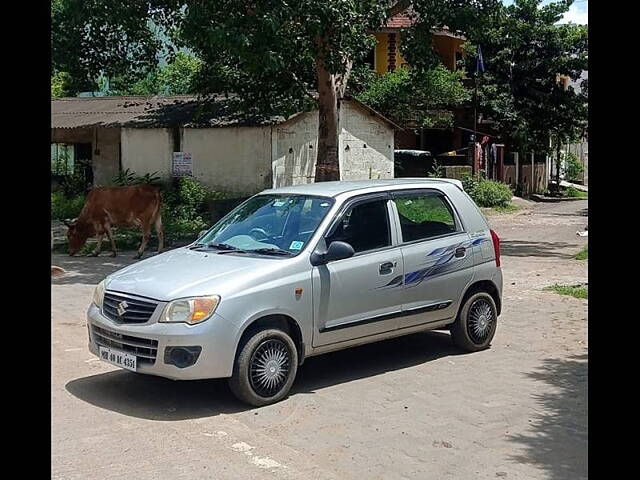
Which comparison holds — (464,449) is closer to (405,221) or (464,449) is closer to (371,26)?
(405,221)

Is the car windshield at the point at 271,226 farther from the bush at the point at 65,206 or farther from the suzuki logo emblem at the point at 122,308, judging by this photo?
the bush at the point at 65,206

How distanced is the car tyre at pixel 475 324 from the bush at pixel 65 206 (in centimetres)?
1641

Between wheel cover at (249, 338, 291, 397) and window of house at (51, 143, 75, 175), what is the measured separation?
2339 cm

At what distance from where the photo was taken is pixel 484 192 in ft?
97.8

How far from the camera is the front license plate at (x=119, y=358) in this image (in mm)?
6523

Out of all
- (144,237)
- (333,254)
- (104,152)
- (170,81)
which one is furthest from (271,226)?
(170,81)

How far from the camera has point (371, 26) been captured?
17.0 m

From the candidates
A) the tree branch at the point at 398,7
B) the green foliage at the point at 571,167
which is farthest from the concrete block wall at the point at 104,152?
the green foliage at the point at 571,167

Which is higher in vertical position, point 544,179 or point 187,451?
point 544,179

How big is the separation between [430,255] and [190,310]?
2647mm

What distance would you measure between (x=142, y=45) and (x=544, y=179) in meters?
27.2

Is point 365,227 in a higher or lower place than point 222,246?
higher

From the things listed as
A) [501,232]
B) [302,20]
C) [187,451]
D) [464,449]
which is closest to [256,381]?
[187,451]

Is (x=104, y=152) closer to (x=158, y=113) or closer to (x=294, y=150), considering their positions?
(x=158, y=113)
